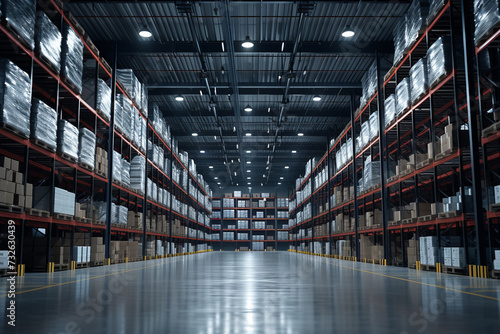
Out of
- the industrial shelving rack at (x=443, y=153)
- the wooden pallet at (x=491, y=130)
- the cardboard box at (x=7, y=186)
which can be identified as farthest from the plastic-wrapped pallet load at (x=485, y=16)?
the cardboard box at (x=7, y=186)

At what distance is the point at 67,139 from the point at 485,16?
339 inches

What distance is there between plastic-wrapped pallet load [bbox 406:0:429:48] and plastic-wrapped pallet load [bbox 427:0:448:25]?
322mm

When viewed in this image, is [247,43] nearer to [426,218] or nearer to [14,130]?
[426,218]

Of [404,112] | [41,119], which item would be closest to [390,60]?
[404,112]

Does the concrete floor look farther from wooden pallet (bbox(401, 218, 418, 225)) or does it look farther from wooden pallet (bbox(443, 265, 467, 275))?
wooden pallet (bbox(401, 218, 418, 225))

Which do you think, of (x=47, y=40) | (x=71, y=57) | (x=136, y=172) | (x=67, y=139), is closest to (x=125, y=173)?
(x=136, y=172)

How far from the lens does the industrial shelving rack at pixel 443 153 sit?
8484mm

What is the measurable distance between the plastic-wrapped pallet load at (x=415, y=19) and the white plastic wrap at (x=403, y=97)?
3.19ft

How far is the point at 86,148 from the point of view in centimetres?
1158

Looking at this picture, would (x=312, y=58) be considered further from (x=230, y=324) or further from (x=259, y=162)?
(x=259, y=162)

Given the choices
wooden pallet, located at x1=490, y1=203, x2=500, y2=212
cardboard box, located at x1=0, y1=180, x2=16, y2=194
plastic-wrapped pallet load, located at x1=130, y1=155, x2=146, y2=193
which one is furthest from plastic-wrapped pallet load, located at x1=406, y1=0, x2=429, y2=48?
plastic-wrapped pallet load, located at x1=130, y1=155, x2=146, y2=193

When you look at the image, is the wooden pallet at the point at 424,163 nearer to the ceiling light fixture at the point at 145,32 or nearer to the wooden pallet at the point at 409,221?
the wooden pallet at the point at 409,221

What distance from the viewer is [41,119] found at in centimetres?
910

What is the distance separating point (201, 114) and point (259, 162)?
1422 cm
